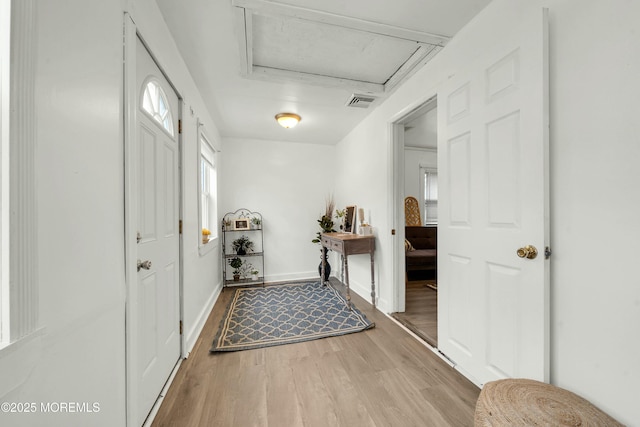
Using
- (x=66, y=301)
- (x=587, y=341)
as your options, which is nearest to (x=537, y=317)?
(x=587, y=341)

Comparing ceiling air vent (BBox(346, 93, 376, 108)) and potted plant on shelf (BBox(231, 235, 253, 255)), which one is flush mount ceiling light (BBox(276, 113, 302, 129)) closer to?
ceiling air vent (BBox(346, 93, 376, 108))

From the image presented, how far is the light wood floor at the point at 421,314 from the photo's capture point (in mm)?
2241

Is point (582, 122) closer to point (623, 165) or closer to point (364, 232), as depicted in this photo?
point (623, 165)

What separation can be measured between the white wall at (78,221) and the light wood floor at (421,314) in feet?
7.08

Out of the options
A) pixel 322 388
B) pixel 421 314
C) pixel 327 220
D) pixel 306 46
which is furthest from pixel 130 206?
pixel 327 220

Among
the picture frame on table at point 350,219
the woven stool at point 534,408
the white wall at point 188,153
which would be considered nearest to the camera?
the woven stool at point 534,408

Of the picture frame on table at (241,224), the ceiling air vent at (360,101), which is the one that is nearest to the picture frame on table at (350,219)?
the ceiling air vent at (360,101)

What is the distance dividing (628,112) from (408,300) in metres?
→ 2.66

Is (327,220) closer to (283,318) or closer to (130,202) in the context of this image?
(283,318)

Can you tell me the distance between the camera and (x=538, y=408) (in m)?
0.97

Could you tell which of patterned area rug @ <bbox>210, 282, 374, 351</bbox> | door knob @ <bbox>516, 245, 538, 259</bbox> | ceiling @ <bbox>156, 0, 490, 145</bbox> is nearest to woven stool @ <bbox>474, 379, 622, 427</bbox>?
door knob @ <bbox>516, 245, 538, 259</bbox>

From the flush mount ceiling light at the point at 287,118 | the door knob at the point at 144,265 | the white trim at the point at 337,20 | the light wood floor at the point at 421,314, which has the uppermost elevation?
the white trim at the point at 337,20

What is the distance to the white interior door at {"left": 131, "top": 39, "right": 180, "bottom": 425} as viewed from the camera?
1.34 meters

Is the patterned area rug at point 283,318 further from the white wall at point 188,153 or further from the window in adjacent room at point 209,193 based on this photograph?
the window in adjacent room at point 209,193
